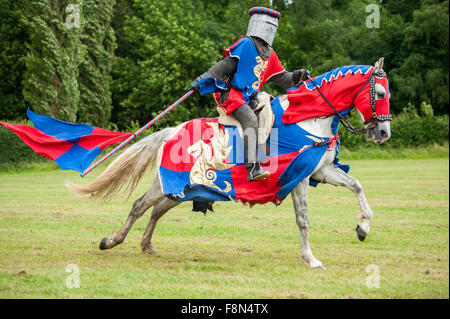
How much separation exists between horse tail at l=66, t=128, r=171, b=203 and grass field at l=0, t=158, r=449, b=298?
2.48 feet

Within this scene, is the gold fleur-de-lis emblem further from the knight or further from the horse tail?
the horse tail

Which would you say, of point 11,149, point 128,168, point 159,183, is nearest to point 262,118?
point 159,183

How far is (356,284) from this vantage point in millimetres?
4809

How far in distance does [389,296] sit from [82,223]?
19.0ft

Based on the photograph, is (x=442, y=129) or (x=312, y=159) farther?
(x=442, y=129)

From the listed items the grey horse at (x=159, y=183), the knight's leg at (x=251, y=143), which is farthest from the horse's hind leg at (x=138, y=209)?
the knight's leg at (x=251, y=143)

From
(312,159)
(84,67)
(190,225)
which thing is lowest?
(190,225)

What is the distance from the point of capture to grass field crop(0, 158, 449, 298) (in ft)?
15.6

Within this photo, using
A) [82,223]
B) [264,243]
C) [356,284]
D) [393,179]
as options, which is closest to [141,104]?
[393,179]

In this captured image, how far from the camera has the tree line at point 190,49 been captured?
29.0 meters

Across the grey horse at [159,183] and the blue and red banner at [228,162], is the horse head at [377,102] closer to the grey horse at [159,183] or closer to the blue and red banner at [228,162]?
the grey horse at [159,183]

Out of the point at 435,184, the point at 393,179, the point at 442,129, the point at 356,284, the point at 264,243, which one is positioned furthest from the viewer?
the point at 442,129

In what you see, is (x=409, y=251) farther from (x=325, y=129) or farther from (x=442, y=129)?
(x=442, y=129)

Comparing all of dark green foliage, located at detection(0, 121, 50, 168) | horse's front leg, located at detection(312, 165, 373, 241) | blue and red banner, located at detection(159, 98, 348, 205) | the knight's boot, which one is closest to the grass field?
horse's front leg, located at detection(312, 165, 373, 241)
